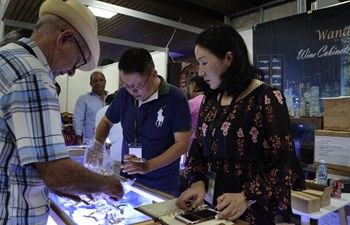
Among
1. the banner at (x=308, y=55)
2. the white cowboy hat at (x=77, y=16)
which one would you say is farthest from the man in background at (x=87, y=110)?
the white cowboy hat at (x=77, y=16)

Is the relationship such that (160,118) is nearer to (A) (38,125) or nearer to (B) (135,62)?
(B) (135,62)

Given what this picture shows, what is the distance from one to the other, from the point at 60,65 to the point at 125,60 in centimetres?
92

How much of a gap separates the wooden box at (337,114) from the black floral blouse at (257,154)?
5.77ft

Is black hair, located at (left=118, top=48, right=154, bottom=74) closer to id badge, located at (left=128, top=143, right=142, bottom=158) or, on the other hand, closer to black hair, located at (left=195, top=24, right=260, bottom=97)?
id badge, located at (left=128, top=143, right=142, bottom=158)

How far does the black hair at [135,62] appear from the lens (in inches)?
72.7

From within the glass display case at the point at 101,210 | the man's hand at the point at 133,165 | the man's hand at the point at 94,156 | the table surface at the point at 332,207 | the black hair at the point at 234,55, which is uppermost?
the black hair at the point at 234,55

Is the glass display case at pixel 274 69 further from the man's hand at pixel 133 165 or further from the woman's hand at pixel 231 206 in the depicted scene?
the woman's hand at pixel 231 206

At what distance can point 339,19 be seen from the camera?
9.73ft

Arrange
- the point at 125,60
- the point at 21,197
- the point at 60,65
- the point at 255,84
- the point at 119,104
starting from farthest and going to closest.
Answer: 1. the point at 119,104
2. the point at 125,60
3. the point at 255,84
4. the point at 60,65
5. the point at 21,197

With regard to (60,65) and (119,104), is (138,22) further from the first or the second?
(60,65)

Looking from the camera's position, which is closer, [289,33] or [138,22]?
[289,33]

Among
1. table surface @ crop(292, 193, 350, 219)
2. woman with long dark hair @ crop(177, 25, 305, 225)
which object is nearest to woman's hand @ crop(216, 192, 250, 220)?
woman with long dark hair @ crop(177, 25, 305, 225)

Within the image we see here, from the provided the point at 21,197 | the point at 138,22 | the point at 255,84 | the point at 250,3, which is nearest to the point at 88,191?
the point at 21,197

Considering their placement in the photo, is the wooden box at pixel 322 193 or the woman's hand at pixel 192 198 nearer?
the woman's hand at pixel 192 198
